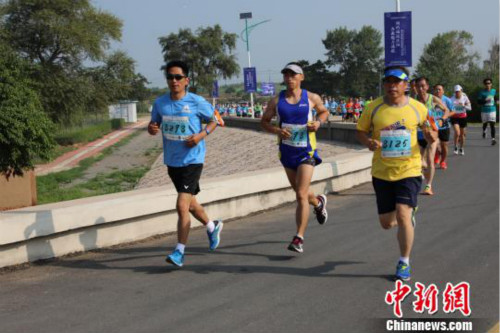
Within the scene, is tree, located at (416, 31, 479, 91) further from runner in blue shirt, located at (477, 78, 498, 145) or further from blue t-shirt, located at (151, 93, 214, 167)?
blue t-shirt, located at (151, 93, 214, 167)

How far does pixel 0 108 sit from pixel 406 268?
31.3 feet

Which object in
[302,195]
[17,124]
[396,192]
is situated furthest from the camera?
[17,124]

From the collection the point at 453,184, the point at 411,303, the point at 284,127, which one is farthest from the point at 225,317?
the point at 453,184

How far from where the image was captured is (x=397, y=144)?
6.08 meters

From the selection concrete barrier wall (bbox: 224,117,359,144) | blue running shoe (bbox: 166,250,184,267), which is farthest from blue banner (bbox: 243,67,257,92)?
blue running shoe (bbox: 166,250,184,267)

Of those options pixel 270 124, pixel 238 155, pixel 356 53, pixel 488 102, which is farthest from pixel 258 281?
pixel 356 53

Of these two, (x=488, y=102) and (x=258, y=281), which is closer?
(x=258, y=281)

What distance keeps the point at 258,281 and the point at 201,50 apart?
307 ft

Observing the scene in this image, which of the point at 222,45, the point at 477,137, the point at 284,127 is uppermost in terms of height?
the point at 222,45

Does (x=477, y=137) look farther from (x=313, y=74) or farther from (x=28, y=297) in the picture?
(x=313, y=74)

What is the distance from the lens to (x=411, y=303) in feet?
17.4

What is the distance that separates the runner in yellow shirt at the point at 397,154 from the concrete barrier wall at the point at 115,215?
120 inches

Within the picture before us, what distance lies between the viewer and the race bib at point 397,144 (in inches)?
239

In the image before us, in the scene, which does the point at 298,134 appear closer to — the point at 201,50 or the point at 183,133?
the point at 183,133
